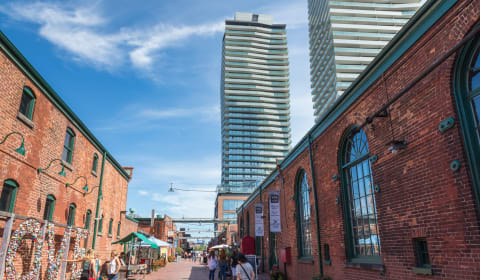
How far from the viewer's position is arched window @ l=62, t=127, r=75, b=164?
13494 millimetres

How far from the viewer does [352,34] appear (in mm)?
46781

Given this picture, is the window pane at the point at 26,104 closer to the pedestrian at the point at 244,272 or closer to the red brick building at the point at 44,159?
the red brick building at the point at 44,159

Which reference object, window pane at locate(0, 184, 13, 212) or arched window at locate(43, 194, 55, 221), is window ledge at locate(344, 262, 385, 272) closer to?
window pane at locate(0, 184, 13, 212)

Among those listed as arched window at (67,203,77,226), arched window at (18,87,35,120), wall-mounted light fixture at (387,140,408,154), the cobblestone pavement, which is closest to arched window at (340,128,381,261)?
wall-mounted light fixture at (387,140,408,154)

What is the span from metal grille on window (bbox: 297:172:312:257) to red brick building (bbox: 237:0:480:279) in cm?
179

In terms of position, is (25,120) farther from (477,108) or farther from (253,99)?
(253,99)

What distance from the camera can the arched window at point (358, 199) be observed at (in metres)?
8.95

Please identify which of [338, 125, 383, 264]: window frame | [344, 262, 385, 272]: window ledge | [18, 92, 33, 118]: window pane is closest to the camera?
[344, 262, 385, 272]: window ledge

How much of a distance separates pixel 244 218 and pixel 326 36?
31.4m

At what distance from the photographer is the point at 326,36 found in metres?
48.6

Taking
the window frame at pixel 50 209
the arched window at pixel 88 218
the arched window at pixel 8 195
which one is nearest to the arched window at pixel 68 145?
the window frame at pixel 50 209

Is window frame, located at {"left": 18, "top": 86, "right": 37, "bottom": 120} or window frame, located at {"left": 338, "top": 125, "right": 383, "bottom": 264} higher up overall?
window frame, located at {"left": 18, "top": 86, "right": 37, "bottom": 120}

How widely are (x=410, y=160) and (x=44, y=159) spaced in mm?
A: 11275

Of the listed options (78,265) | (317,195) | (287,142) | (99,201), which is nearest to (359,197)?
(317,195)
